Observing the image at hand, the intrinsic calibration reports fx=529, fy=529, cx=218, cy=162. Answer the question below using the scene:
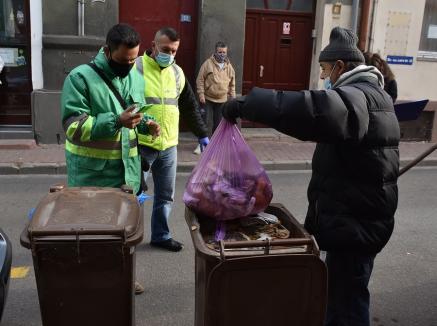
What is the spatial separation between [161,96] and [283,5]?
6.54 metres

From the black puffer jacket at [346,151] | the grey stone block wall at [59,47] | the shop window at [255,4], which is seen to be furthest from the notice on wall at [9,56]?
the black puffer jacket at [346,151]

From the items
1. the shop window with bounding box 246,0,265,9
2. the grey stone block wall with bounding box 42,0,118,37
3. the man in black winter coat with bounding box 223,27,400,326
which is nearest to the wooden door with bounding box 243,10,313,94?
the shop window with bounding box 246,0,265,9

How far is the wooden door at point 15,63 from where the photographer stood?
8477 millimetres

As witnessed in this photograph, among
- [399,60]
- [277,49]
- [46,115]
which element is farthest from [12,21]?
[399,60]

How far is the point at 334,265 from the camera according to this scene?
2.72m

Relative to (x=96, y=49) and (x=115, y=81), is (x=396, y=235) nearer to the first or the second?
(x=115, y=81)

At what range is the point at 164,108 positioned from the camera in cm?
396

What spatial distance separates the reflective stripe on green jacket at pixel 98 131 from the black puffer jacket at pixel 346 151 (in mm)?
1140

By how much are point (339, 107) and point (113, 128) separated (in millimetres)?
1352

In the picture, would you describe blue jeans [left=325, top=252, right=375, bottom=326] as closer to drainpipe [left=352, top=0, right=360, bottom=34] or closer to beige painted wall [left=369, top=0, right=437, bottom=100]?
drainpipe [left=352, top=0, right=360, bottom=34]

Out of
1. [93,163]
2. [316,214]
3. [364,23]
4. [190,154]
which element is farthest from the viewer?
[364,23]

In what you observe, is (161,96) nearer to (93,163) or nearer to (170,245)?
(93,163)

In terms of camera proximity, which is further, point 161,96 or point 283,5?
point 283,5

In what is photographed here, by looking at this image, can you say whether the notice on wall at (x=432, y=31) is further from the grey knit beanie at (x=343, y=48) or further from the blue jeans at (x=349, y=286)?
the blue jeans at (x=349, y=286)
